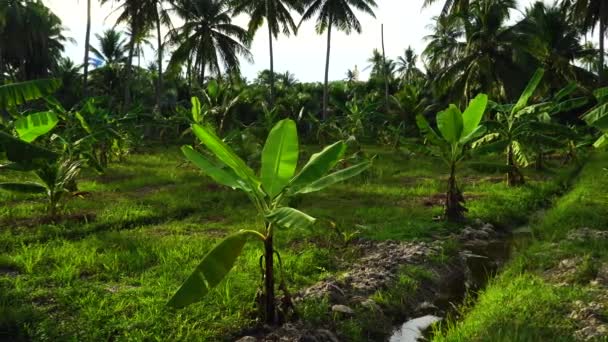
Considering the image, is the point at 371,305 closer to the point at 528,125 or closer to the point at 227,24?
the point at 528,125

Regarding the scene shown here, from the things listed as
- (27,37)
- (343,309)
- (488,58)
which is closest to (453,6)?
(488,58)

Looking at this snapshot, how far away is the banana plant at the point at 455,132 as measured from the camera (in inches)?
305

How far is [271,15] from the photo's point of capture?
25.5 meters

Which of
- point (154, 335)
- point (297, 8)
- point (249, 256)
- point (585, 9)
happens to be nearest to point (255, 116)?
point (297, 8)

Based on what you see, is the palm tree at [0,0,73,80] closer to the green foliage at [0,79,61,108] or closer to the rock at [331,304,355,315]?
the green foliage at [0,79,61,108]

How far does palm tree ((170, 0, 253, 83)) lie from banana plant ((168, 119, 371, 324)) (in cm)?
2399

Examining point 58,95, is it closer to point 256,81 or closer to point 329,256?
point 256,81

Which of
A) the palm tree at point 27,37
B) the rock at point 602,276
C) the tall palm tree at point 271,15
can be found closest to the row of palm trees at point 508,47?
the tall palm tree at point 271,15

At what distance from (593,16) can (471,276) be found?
19126 mm

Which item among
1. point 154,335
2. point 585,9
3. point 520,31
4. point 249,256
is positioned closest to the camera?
point 154,335

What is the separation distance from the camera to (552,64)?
74.7ft

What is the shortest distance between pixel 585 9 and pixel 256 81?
1281 inches

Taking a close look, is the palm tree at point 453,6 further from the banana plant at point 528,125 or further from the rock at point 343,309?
the rock at point 343,309

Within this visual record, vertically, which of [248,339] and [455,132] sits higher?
[455,132]
